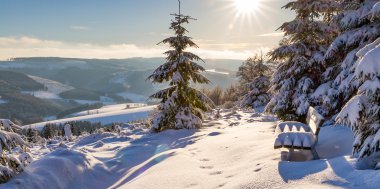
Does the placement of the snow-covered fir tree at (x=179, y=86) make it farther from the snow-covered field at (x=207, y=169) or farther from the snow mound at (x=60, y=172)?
the snow mound at (x=60, y=172)

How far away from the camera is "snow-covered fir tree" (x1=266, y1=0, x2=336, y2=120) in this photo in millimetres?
14312

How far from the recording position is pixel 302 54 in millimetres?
14586

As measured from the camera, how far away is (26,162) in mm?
8359

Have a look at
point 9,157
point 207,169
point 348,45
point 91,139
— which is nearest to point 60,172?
point 9,157

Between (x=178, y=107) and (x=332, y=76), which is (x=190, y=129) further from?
(x=332, y=76)

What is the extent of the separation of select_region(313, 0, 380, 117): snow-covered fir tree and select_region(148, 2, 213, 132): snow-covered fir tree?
754 cm

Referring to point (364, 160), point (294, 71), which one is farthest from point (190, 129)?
point (364, 160)

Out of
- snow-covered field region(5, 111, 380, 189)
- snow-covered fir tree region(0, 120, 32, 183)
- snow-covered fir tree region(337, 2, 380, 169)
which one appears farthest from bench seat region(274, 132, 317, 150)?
snow-covered fir tree region(0, 120, 32, 183)

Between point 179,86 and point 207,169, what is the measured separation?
10834 millimetres

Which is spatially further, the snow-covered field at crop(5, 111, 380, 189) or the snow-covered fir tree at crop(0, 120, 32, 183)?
the snow-covered fir tree at crop(0, 120, 32, 183)

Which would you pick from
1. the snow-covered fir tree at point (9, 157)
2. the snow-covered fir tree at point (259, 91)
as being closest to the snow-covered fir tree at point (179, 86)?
the snow-covered fir tree at point (9, 157)

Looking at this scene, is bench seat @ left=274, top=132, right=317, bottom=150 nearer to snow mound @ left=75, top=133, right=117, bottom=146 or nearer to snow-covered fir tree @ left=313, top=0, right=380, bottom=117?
snow-covered fir tree @ left=313, top=0, right=380, bottom=117

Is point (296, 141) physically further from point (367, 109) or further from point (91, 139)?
point (91, 139)

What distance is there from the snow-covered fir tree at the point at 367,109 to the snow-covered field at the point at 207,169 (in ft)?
1.12
